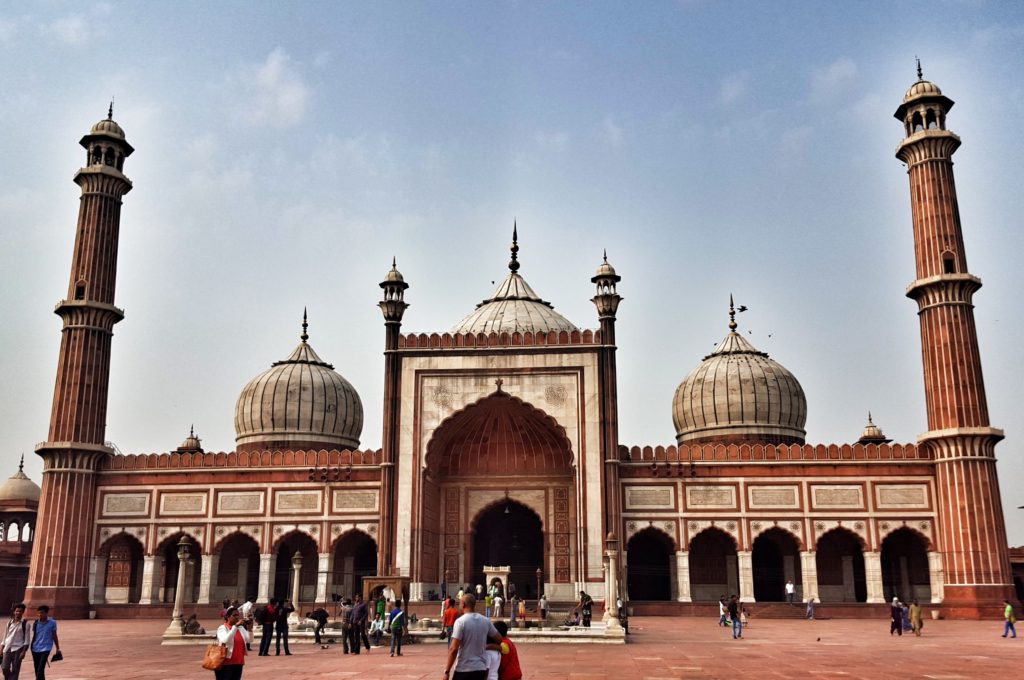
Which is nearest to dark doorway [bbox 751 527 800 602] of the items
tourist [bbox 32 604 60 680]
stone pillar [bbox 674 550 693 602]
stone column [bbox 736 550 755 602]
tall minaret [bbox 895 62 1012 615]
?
stone column [bbox 736 550 755 602]

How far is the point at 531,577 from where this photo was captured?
2833cm

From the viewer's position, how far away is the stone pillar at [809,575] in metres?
25.1

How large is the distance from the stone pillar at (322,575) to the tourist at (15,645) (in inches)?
700

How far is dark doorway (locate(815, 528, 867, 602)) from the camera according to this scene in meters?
26.9

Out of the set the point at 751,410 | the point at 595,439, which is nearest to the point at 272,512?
the point at 595,439

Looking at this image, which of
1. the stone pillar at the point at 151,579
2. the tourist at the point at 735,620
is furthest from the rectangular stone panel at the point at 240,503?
the tourist at the point at 735,620

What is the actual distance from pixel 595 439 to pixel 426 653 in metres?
11.7

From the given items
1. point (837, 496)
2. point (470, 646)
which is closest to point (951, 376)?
point (837, 496)

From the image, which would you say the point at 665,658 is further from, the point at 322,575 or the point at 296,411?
the point at 296,411

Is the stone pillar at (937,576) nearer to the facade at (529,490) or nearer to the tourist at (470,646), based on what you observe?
the facade at (529,490)

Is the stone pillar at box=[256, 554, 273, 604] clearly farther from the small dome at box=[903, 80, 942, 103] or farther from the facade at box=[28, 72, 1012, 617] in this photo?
the small dome at box=[903, 80, 942, 103]

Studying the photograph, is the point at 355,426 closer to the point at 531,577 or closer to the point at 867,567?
the point at 531,577

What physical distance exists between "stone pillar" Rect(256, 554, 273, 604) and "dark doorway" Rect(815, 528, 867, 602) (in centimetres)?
1538

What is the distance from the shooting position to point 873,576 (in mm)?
25125
